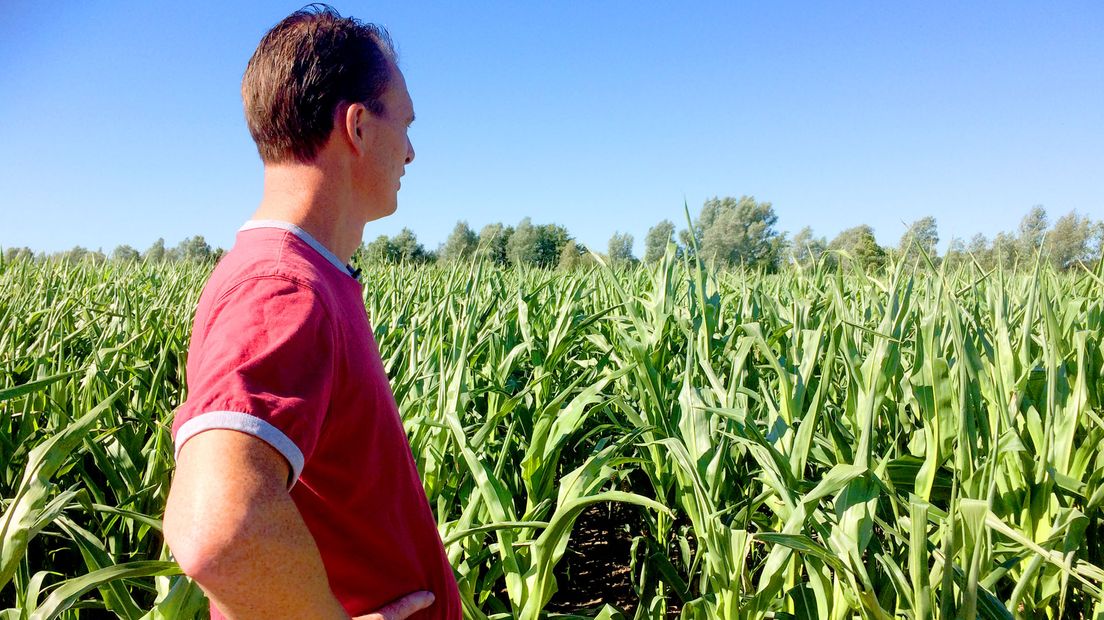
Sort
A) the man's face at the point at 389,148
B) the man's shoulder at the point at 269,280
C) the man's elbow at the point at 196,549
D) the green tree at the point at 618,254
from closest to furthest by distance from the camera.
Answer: the man's elbow at the point at 196,549 < the man's shoulder at the point at 269,280 < the man's face at the point at 389,148 < the green tree at the point at 618,254

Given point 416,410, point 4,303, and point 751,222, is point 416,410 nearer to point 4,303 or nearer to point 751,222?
point 4,303

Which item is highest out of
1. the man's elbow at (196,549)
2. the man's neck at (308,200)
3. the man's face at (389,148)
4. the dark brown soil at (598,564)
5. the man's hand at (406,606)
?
the man's face at (389,148)

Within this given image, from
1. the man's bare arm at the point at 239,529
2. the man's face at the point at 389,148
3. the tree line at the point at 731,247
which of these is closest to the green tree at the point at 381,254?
the tree line at the point at 731,247

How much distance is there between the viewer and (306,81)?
79 cm

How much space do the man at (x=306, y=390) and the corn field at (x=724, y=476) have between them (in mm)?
259

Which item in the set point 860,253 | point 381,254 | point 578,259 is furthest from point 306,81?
point 578,259

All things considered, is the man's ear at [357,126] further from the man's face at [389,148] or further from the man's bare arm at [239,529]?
the man's bare arm at [239,529]

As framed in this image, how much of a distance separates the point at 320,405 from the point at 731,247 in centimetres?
2977

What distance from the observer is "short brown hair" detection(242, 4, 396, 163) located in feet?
2.58

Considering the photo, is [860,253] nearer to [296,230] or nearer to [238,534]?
[296,230]

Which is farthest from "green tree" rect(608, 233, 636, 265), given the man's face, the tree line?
the man's face

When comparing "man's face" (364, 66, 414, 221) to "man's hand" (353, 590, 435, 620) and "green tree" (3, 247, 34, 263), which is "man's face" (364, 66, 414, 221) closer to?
"man's hand" (353, 590, 435, 620)

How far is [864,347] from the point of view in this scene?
1820 mm

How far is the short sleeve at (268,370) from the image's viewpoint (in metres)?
0.54
